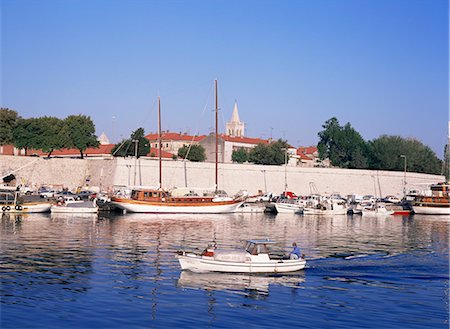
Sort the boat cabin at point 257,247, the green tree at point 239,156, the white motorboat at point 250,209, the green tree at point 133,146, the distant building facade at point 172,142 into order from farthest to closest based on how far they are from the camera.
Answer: the distant building facade at point 172,142, the green tree at point 239,156, the green tree at point 133,146, the white motorboat at point 250,209, the boat cabin at point 257,247

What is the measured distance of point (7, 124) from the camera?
240 feet

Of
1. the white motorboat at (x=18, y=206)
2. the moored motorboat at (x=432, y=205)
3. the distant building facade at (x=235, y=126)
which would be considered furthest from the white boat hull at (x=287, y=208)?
the distant building facade at (x=235, y=126)

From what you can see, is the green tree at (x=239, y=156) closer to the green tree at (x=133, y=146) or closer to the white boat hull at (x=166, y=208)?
the green tree at (x=133, y=146)

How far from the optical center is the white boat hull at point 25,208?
4984cm

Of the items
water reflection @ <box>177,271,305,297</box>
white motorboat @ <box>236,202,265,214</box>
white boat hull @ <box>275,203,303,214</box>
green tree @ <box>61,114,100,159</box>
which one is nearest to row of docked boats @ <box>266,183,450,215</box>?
white boat hull @ <box>275,203,303,214</box>

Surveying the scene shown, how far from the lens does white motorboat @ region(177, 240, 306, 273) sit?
919 inches

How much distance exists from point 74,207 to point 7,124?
25067 mm

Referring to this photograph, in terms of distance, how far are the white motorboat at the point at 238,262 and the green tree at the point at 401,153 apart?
77022 millimetres

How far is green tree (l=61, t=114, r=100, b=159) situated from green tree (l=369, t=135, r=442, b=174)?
148ft

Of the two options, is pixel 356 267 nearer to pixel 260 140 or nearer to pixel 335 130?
pixel 335 130

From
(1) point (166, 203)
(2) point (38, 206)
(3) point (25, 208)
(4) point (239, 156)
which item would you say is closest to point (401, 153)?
(4) point (239, 156)

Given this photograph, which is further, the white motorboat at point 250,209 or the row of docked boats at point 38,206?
the white motorboat at point 250,209

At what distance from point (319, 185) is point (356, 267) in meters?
59.3

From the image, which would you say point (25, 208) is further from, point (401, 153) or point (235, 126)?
point (235, 126)
